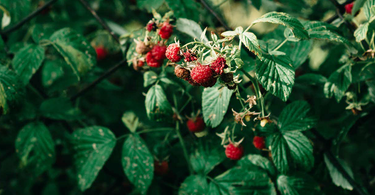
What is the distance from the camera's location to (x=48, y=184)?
1.69m

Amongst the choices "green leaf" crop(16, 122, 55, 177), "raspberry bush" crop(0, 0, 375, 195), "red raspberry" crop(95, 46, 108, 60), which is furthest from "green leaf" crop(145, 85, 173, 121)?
"red raspberry" crop(95, 46, 108, 60)

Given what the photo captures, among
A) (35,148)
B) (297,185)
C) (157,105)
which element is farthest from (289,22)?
(35,148)

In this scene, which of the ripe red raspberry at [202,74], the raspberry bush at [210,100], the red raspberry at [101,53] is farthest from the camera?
the red raspberry at [101,53]

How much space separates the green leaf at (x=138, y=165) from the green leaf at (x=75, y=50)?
326 millimetres

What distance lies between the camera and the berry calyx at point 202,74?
2.13ft

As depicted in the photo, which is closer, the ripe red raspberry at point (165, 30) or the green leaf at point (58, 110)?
the ripe red raspberry at point (165, 30)

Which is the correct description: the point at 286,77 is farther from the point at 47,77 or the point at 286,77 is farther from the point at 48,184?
the point at 48,184

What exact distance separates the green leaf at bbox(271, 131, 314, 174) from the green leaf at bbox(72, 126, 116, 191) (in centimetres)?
61

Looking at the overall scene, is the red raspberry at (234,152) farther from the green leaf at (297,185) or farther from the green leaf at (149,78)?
the green leaf at (149,78)

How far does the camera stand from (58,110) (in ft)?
3.79

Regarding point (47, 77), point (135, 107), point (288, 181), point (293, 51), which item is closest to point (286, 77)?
point (293, 51)

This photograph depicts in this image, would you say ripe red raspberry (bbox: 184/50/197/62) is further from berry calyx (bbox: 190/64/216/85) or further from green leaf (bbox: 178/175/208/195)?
green leaf (bbox: 178/175/208/195)

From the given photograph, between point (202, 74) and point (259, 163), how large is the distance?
509 mm

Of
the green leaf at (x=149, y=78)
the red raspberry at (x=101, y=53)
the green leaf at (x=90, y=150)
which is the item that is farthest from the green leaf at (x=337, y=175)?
the red raspberry at (x=101, y=53)
